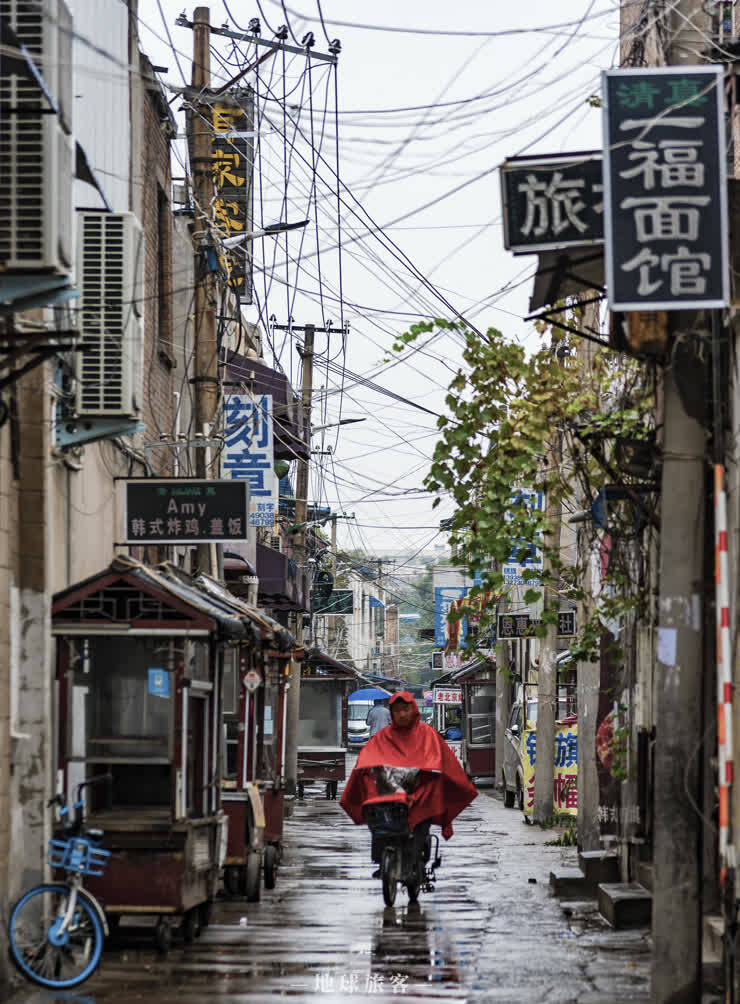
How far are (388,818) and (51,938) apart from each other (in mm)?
6023

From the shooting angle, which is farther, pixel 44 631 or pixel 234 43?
pixel 234 43

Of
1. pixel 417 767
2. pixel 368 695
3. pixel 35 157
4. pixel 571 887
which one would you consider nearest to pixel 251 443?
pixel 417 767

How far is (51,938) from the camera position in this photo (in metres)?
10.6

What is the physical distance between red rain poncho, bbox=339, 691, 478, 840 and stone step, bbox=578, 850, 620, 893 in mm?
1401

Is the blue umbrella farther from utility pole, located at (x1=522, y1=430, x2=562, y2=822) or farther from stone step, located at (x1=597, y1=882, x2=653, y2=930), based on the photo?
stone step, located at (x1=597, y1=882, x2=653, y2=930)

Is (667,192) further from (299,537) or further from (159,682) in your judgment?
(299,537)

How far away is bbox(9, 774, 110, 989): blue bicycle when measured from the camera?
10648 mm

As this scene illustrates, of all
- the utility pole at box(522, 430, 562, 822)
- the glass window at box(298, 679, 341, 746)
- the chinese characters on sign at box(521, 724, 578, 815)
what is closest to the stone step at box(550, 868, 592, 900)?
the utility pole at box(522, 430, 562, 822)

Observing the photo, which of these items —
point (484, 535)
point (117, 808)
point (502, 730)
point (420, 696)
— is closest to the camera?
point (484, 535)

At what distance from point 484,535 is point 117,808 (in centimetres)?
414

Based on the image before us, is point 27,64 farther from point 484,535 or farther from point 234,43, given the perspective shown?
point 234,43

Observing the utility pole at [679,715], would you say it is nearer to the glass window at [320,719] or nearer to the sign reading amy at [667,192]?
the sign reading amy at [667,192]

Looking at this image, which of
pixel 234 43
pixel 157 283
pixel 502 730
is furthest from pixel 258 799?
pixel 502 730

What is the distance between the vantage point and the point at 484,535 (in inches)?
504
